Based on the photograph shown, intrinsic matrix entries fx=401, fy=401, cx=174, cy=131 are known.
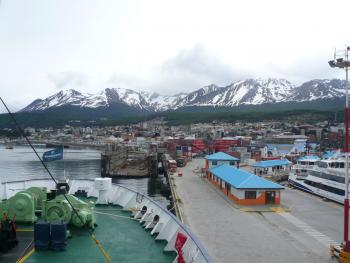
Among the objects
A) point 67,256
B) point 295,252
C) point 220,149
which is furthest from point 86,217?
point 220,149

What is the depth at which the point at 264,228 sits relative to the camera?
690 inches

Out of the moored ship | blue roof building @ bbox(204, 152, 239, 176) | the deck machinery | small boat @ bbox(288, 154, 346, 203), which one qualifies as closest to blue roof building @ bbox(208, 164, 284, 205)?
small boat @ bbox(288, 154, 346, 203)

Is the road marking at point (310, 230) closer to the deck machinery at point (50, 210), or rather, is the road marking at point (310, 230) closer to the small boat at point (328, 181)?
the small boat at point (328, 181)

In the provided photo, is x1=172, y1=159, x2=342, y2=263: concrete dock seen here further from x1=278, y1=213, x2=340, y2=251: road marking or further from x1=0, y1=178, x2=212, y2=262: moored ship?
x1=0, y1=178, x2=212, y2=262: moored ship

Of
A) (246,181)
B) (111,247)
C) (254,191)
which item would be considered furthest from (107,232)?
(246,181)

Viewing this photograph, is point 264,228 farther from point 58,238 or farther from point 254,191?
point 58,238

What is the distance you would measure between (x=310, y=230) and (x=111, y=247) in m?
10.3

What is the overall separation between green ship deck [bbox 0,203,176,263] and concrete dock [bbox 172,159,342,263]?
2.81 m

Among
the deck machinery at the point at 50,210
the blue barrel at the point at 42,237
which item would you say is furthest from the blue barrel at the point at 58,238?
the deck machinery at the point at 50,210

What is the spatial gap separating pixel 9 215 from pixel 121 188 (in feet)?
19.5

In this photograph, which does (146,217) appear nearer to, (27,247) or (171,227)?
(171,227)

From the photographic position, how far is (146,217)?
1358cm

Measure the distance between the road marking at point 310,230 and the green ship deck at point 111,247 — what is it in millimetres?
7627

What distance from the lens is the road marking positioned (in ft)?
51.5
